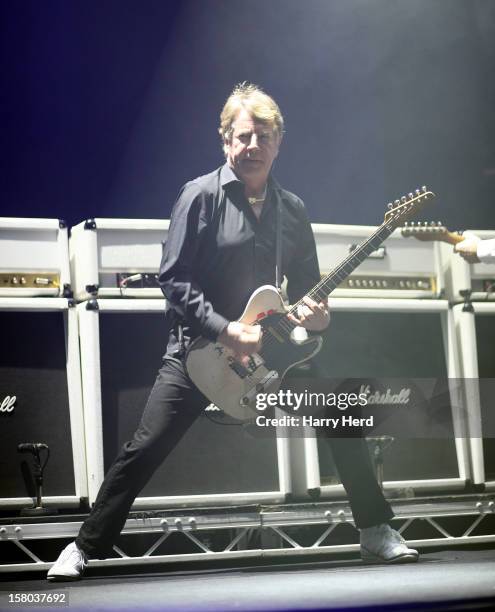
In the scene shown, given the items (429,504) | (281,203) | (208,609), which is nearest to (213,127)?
(281,203)

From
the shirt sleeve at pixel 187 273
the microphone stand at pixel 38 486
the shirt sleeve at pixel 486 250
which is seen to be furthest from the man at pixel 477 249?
the microphone stand at pixel 38 486

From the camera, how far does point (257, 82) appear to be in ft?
12.7

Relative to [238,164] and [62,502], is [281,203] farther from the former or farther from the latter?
[62,502]

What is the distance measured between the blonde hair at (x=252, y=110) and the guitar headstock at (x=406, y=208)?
50 cm

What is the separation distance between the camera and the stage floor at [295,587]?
2.40 metres

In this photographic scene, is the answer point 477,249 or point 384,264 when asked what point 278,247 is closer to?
point 384,264

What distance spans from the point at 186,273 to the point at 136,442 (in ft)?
1.93

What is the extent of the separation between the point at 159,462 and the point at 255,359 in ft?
1.56

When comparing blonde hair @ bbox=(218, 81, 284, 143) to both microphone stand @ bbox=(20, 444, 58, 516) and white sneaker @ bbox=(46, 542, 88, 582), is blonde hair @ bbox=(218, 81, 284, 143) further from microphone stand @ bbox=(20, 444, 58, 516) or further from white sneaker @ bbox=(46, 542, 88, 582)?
white sneaker @ bbox=(46, 542, 88, 582)

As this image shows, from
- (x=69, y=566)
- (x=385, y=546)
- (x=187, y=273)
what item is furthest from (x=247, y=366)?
(x=69, y=566)

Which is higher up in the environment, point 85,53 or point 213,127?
point 85,53

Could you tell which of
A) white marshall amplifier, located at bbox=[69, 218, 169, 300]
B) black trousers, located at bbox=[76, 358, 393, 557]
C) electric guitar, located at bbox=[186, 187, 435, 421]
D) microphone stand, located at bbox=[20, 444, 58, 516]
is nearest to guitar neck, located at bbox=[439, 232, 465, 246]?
electric guitar, located at bbox=[186, 187, 435, 421]

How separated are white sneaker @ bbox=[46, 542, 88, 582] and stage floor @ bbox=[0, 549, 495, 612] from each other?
0.10ft

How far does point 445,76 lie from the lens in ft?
13.7
